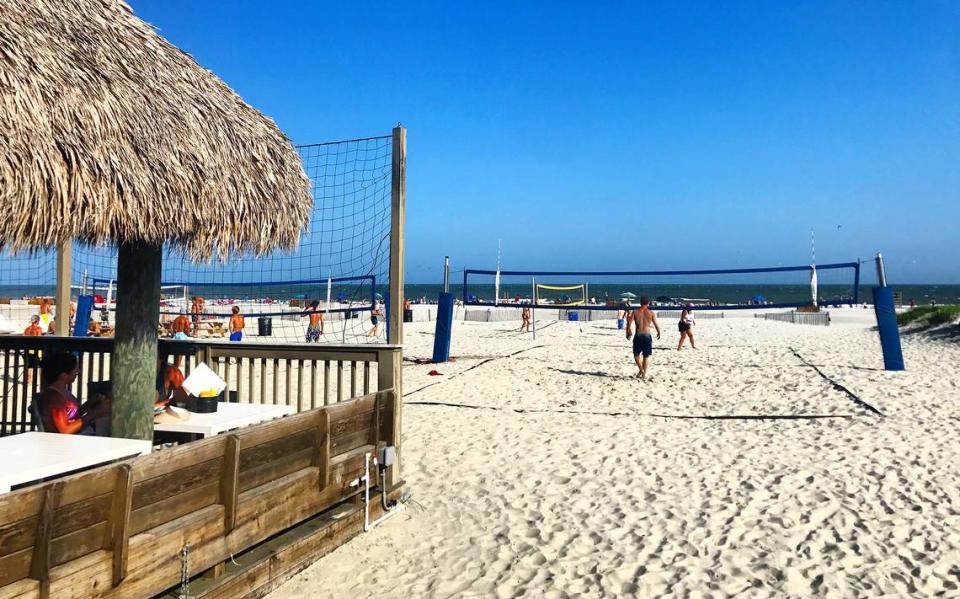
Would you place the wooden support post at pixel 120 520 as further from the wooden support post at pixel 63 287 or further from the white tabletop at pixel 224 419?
the wooden support post at pixel 63 287

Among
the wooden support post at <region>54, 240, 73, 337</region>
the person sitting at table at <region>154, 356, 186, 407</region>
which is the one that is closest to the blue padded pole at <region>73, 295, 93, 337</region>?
the wooden support post at <region>54, 240, 73, 337</region>

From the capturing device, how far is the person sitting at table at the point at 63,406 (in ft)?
12.7

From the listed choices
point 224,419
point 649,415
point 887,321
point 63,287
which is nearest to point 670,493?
point 649,415

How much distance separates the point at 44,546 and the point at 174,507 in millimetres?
560

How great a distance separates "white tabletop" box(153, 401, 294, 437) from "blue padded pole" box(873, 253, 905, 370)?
9373 mm

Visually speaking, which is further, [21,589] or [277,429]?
[277,429]

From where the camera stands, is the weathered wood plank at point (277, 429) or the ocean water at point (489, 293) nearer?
the weathered wood plank at point (277, 429)

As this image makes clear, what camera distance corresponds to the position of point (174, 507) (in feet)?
8.62

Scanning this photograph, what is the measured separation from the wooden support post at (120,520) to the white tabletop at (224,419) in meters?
1.28

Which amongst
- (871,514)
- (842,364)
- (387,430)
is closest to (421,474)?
(387,430)

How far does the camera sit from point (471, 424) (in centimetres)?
706

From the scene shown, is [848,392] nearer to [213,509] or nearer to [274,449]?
[274,449]

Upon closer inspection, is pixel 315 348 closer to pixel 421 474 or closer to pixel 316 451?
pixel 316 451

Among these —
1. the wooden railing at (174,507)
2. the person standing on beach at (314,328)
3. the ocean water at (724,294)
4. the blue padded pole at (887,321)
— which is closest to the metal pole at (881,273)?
the blue padded pole at (887,321)
